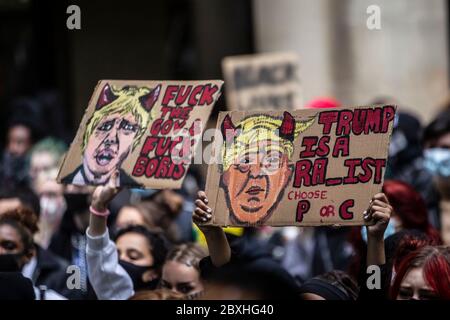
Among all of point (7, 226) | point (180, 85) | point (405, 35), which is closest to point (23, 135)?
point (405, 35)

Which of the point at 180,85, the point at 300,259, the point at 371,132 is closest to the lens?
the point at 371,132

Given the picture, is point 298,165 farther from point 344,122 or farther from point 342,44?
point 342,44

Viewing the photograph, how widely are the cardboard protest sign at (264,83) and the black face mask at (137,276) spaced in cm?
385

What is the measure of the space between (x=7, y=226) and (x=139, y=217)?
1.25 m

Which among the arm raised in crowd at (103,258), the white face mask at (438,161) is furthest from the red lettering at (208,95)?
the white face mask at (438,161)

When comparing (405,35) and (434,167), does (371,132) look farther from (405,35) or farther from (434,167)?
(405,35)

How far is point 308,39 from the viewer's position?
11945 millimetres

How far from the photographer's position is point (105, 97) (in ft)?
15.5

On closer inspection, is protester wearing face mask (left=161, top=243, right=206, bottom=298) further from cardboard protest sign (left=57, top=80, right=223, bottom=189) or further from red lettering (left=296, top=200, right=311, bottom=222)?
red lettering (left=296, top=200, right=311, bottom=222)

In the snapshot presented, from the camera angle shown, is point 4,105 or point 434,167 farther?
point 4,105

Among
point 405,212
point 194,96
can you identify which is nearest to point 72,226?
point 405,212

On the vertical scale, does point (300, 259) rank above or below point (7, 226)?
below

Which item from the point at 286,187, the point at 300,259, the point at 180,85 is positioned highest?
the point at 180,85

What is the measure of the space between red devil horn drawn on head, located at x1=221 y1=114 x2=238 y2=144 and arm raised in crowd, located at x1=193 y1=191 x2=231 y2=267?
23 centimetres
